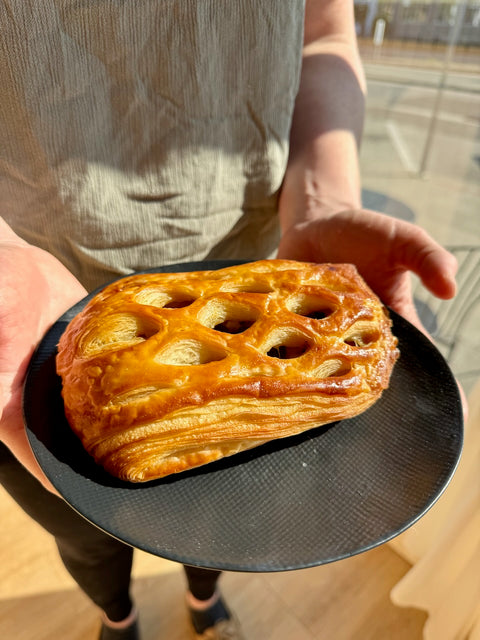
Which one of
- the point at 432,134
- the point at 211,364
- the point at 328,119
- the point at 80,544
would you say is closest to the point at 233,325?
the point at 211,364

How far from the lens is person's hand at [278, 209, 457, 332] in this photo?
3.08 feet

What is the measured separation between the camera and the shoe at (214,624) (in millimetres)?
1402

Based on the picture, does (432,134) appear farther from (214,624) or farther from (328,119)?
(214,624)

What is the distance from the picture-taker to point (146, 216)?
106 cm

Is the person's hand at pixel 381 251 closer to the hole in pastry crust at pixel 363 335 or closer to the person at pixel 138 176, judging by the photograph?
the person at pixel 138 176

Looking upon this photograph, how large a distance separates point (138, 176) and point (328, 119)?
0.60 metres

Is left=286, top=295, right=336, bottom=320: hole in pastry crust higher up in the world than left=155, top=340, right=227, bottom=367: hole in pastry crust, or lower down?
→ higher up

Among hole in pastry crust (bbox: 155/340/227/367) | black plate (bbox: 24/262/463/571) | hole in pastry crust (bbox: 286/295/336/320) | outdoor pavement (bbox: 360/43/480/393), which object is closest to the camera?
black plate (bbox: 24/262/463/571)

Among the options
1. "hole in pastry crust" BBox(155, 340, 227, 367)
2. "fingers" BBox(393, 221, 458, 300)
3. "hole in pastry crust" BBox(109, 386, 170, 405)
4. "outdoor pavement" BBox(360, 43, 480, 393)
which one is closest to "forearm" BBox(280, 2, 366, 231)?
"fingers" BBox(393, 221, 458, 300)

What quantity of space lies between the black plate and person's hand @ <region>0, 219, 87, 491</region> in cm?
4

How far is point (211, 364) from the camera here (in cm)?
75

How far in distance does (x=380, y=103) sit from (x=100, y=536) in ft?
19.5

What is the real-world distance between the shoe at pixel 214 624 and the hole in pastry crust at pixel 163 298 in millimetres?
1004

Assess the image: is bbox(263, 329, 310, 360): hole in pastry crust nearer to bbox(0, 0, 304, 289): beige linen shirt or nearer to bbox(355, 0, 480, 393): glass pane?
bbox(0, 0, 304, 289): beige linen shirt
